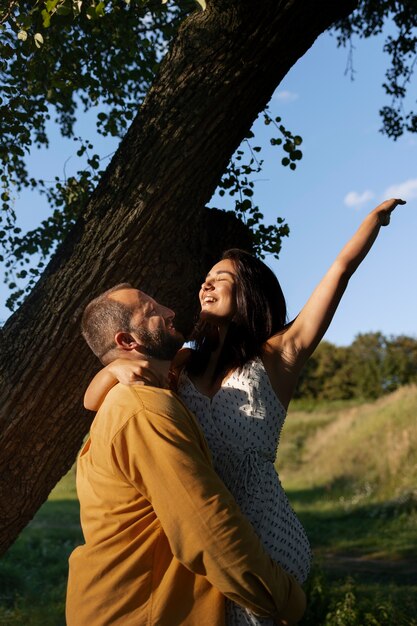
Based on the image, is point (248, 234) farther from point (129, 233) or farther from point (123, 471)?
point (123, 471)

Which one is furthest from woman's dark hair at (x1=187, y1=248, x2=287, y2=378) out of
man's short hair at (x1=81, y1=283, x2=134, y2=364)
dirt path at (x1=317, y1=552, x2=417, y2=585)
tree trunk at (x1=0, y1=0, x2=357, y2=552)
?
dirt path at (x1=317, y1=552, x2=417, y2=585)

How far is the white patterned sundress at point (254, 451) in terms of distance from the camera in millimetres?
2793

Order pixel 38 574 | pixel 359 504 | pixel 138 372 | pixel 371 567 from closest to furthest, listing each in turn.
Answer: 1. pixel 138 372
2. pixel 38 574
3. pixel 371 567
4. pixel 359 504

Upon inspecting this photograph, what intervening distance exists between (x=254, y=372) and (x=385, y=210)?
841mm

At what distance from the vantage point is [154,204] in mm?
4352

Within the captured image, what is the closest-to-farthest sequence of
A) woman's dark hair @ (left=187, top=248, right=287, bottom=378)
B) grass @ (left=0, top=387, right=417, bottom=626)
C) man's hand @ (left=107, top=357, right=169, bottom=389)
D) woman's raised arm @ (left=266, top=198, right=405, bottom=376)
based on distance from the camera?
man's hand @ (left=107, top=357, right=169, bottom=389), woman's raised arm @ (left=266, top=198, right=405, bottom=376), woman's dark hair @ (left=187, top=248, right=287, bottom=378), grass @ (left=0, top=387, right=417, bottom=626)

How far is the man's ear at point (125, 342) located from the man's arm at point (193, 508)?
1.12 feet

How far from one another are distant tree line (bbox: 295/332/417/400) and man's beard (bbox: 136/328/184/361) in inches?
925

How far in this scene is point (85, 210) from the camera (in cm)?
461

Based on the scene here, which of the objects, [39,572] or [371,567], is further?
[371,567]

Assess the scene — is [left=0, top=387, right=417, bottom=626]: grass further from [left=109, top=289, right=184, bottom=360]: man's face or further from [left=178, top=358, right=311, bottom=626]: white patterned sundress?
[left=109, top=289, right=184, bottom=360]: man's face

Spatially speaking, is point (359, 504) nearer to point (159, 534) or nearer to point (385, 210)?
point (385, 210)

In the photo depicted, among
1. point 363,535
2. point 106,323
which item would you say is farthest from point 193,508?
point 363,535

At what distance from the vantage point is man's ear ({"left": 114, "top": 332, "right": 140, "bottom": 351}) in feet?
9.10
